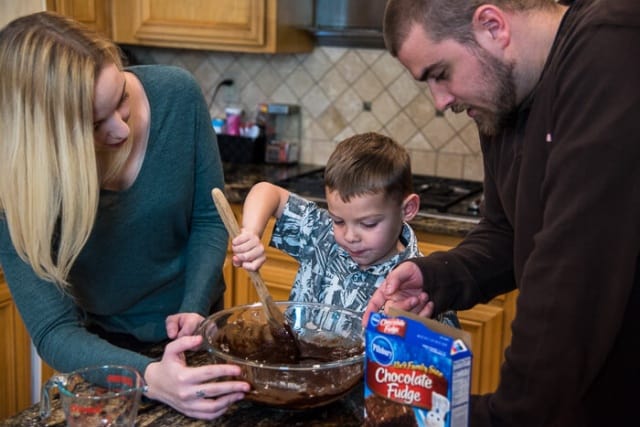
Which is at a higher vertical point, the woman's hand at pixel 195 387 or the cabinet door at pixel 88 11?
the cabinet door at pixel 88 11

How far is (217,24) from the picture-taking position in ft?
9.52

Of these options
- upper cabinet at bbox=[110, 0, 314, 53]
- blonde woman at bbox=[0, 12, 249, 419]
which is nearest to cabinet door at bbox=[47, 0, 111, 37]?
upper cabinet at bbox=[110, 0, 314, 53]

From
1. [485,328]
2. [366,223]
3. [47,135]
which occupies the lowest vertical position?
[485,328]

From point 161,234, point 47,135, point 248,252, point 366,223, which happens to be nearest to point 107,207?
point 161,234

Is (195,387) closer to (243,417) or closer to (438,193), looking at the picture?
(243,417)

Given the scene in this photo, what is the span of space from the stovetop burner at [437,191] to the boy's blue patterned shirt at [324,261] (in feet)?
2.97

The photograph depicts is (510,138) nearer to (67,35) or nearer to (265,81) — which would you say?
(67,35)

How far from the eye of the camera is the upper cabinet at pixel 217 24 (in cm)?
285

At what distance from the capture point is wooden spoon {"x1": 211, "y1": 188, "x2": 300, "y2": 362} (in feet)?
4.20

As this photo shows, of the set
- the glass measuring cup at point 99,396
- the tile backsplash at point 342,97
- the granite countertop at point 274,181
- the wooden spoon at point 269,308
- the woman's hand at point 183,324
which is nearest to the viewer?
the glass measuring cup at point 99,396

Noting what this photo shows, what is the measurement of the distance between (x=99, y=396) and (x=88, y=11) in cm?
224

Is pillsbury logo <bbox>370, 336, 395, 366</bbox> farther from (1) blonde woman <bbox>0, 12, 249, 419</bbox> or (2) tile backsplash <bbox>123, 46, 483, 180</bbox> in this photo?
(2) tile backsplash <bbox>123, 46, 483, 180</bbox>

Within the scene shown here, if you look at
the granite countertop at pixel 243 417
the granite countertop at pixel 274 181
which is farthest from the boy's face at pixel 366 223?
the granite countertop at pixel 274 181

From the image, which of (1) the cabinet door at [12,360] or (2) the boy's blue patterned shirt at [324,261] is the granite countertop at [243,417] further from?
(1) the cabinet door at [12,360]
